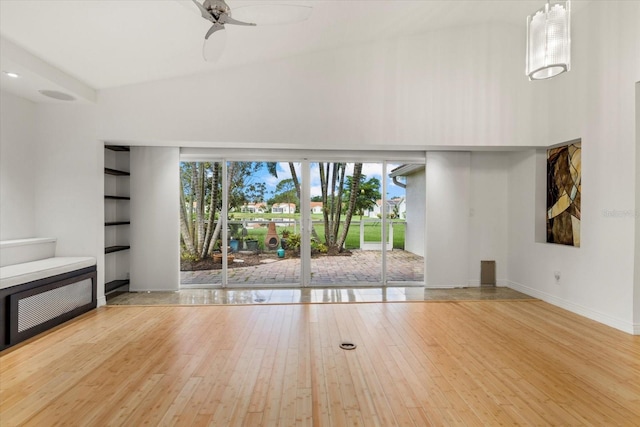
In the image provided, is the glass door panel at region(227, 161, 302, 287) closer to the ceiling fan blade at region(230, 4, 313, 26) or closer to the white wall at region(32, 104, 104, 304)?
the white wall at region(32, 104, 104, 304)

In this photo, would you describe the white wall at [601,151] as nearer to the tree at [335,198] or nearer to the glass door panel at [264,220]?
the tree at [335,198]

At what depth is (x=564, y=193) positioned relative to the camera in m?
4.73

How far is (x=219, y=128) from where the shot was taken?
4688 millimetres

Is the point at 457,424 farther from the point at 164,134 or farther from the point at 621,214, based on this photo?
the point at 164,134

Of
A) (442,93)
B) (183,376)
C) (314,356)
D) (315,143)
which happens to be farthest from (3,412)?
(442,93)

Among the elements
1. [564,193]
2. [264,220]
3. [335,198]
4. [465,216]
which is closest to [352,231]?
[335,198]

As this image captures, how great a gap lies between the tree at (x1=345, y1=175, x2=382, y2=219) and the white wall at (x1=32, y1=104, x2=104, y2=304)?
12.1 feet

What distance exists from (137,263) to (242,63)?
11.5ft

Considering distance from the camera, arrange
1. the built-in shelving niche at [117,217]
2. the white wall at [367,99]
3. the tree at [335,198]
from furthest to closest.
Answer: the tree at [335,198], the built-in shelving niche at [117,217], the white wall at [367,99]

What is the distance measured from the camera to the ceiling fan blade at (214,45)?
9.09 ft

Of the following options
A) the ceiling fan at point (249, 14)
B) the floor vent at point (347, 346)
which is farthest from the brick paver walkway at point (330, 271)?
the ceiling fan at point (249, 14)

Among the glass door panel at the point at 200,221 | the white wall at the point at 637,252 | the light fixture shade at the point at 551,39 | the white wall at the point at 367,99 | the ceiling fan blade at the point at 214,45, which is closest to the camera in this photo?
the light fixture shade at the point at 551,39

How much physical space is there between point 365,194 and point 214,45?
356 centimetres

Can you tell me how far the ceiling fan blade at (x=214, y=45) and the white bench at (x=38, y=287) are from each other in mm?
2849
